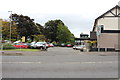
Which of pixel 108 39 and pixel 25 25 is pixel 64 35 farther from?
A: pixel 108 39

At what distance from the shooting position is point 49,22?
83125 mm

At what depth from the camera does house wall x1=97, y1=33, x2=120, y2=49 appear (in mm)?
30984

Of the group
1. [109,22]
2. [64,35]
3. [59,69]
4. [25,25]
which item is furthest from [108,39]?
[25,25]

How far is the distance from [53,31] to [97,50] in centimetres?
5365

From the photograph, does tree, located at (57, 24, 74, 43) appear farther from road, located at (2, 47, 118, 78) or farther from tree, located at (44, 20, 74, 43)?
road, located at (2, 47, 118, 78)

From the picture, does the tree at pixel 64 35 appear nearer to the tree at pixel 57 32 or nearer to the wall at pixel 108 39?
the tree at pixel 57 32

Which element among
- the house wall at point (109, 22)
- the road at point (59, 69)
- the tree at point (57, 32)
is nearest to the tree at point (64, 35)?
the tree at point (57, 32)

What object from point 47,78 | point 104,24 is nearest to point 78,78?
point 47,78

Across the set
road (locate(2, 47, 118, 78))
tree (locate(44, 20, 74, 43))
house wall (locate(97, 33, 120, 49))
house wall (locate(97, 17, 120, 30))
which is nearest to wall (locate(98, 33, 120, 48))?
house wall (locate(97, 33, 120, 49))

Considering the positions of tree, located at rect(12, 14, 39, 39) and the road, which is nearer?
the road

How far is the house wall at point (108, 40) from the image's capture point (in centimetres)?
3098

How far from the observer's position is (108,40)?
3114 cm

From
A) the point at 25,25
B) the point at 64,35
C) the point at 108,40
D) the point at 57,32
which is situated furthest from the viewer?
the point at 57,32

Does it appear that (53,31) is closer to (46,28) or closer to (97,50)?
(46,28)
